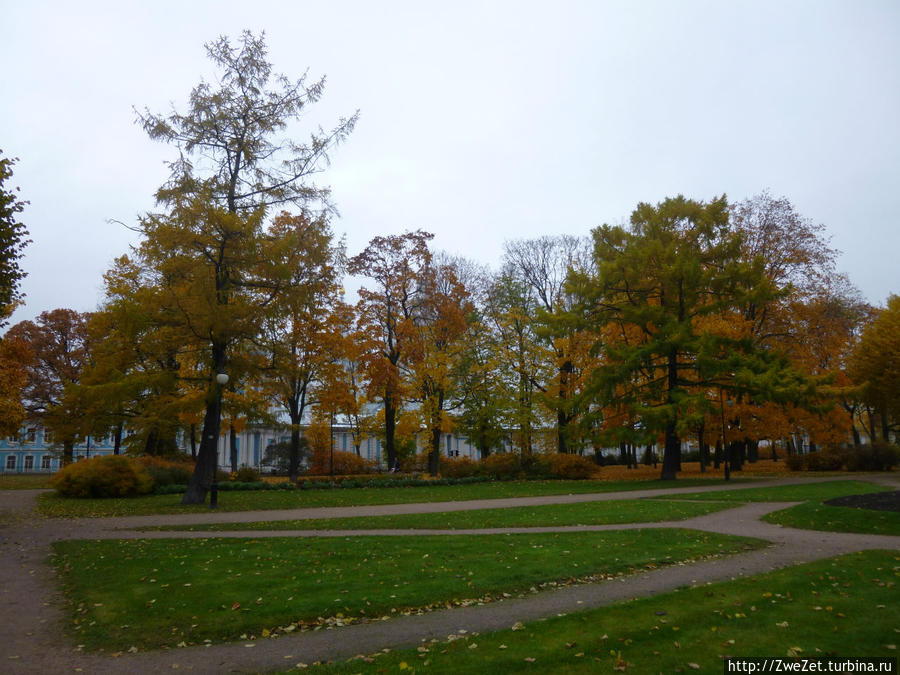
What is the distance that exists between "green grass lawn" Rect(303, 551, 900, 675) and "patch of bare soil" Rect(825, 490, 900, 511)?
7721mm

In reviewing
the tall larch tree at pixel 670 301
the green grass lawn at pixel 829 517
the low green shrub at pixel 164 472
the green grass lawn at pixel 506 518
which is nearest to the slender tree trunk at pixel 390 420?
the low green shrub at pixel 164 472

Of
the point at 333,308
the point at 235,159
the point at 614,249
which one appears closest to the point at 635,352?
the point at 614,249

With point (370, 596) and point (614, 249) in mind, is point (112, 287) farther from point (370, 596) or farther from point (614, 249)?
point (370, 596)

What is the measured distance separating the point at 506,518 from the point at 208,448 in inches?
446

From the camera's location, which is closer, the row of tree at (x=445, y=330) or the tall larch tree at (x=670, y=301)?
the row of tree at (x=445, y=330)

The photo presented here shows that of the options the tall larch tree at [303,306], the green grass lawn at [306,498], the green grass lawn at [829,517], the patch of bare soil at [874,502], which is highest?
the tall larch tree at [303,306]

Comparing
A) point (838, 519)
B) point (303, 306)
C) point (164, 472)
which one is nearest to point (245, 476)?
point (164, 472)

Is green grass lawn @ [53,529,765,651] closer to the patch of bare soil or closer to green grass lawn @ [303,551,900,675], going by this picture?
green grass lawn @ [303,551,900,675]

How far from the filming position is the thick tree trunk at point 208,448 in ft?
65.5

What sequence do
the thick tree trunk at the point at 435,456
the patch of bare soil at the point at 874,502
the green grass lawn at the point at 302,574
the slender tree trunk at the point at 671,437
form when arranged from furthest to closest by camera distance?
the thick tree trunk at the point at 435,456 < the slender tree trunk at the point at 671,437 < the patch of bare soil at the point at 874,502 < the green grass lawn at the point at 302,574

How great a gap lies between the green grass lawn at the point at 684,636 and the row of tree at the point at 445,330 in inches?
595

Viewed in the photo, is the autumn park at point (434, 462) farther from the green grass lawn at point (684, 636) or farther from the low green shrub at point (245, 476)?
the low green shrub at point (245, 476)

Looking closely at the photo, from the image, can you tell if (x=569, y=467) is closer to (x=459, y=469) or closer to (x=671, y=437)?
(x=671, y=437)

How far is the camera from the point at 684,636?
220 inches
